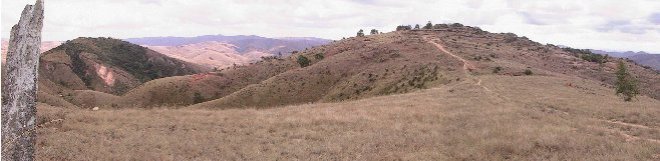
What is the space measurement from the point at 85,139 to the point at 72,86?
15230 cm

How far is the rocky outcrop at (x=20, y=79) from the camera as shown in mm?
10875

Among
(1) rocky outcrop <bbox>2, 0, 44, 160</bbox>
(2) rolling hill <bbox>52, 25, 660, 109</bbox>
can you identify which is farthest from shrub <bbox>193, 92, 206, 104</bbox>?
(1) rocky outcrop <bbox>2, 0, 44, 160</bbox>

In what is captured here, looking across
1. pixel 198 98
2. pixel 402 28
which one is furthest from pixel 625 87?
pixel 402 28

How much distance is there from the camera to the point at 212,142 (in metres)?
23.4

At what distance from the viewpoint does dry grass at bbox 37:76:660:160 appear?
821 inches

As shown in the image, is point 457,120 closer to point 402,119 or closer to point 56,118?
point 402,119

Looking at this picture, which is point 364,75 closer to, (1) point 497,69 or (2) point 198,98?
(1) point 497,69

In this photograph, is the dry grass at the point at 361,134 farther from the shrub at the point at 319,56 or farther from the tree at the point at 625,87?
the shrub at the point at 319,56

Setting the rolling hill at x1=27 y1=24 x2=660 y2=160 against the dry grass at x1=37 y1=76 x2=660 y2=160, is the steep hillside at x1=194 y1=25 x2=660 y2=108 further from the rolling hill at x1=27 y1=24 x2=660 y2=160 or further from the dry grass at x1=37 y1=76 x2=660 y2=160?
the dry grass at x1=37 y1=76 x2=660 y2=160

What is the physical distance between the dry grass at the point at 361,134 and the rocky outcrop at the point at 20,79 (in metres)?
6.41

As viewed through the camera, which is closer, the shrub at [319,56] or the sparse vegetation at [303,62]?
the sparse vegetation at [303,62]

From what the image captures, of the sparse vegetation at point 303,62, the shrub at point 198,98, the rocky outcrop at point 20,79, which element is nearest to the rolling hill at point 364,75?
the shrub at point 198,98

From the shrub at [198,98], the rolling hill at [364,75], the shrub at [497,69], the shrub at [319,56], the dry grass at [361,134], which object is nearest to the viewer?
the dry grass at [361,134]

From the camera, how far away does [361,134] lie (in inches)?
1044
